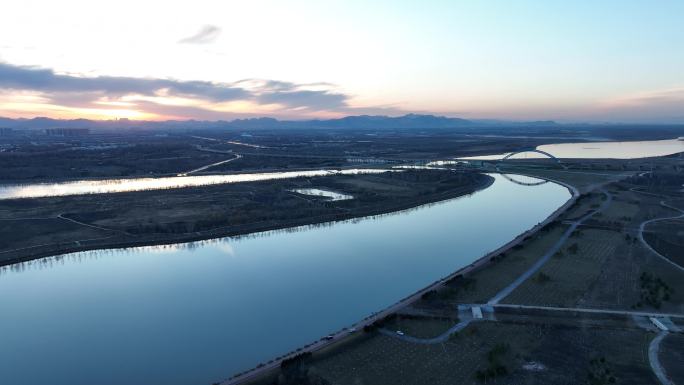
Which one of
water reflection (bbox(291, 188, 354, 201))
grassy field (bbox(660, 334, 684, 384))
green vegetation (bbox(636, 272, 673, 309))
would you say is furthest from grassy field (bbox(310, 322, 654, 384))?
water reflection (bbox(291, 188, 354, 201))

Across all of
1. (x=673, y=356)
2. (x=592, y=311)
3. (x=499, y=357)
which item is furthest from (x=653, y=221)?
(x=499, y=357)

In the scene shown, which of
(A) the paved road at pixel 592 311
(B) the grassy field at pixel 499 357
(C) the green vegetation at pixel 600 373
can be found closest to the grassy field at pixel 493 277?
(A) the paved road at pixel 592 311

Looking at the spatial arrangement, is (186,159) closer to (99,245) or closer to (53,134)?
(99,245)

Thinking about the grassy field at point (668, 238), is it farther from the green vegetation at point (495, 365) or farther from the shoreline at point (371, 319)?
the green vegetation at point (495, 365)

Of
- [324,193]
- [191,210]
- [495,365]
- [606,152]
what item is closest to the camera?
[495,365]

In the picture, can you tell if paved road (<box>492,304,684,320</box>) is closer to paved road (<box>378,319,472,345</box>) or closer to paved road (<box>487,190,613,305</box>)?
paved road (<box>487,190,613,305</box>)

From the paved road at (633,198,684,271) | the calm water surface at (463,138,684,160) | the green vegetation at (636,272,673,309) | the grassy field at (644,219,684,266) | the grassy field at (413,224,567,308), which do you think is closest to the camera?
the green vegetation at (636,272,673,309)

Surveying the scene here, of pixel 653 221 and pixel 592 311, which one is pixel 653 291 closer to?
pixel 592 311
